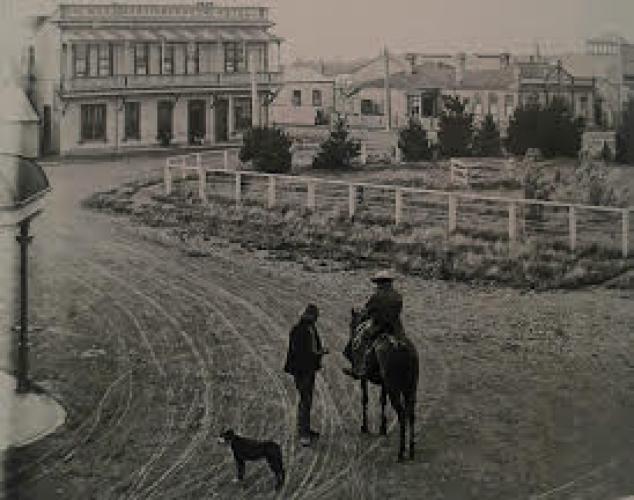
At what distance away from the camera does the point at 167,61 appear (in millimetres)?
3473

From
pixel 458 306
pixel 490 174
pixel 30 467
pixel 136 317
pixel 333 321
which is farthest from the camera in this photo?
pixel 490 174

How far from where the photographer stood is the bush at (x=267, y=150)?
3.75 m

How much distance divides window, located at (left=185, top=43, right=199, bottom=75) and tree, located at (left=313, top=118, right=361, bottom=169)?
0.67 metres

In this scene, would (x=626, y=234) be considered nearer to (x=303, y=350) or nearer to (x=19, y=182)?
(x=303, y=350)

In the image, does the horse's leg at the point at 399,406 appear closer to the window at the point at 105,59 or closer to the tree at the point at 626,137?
the window at the point at 105,59

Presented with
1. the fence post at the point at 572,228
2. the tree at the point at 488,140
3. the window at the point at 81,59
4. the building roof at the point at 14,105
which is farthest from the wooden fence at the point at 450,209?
the building roof at the point at 14,105

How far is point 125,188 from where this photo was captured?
12.0 feet

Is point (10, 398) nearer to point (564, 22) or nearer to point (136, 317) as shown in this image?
point (136, 317)

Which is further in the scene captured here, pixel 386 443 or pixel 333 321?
pixel 333 321

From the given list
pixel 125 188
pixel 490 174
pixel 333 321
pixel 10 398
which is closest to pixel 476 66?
pixel 490 174

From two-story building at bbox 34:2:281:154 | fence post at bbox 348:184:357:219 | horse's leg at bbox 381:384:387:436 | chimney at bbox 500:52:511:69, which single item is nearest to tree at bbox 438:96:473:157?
chimney at bbox 500:52:511:69

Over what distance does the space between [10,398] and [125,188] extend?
1.02 meters

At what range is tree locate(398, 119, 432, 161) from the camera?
13.2 feet

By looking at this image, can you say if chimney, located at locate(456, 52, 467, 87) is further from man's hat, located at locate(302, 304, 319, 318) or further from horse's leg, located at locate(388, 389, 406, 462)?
horse's leg, located at locate(388, 389, 406, 462)
